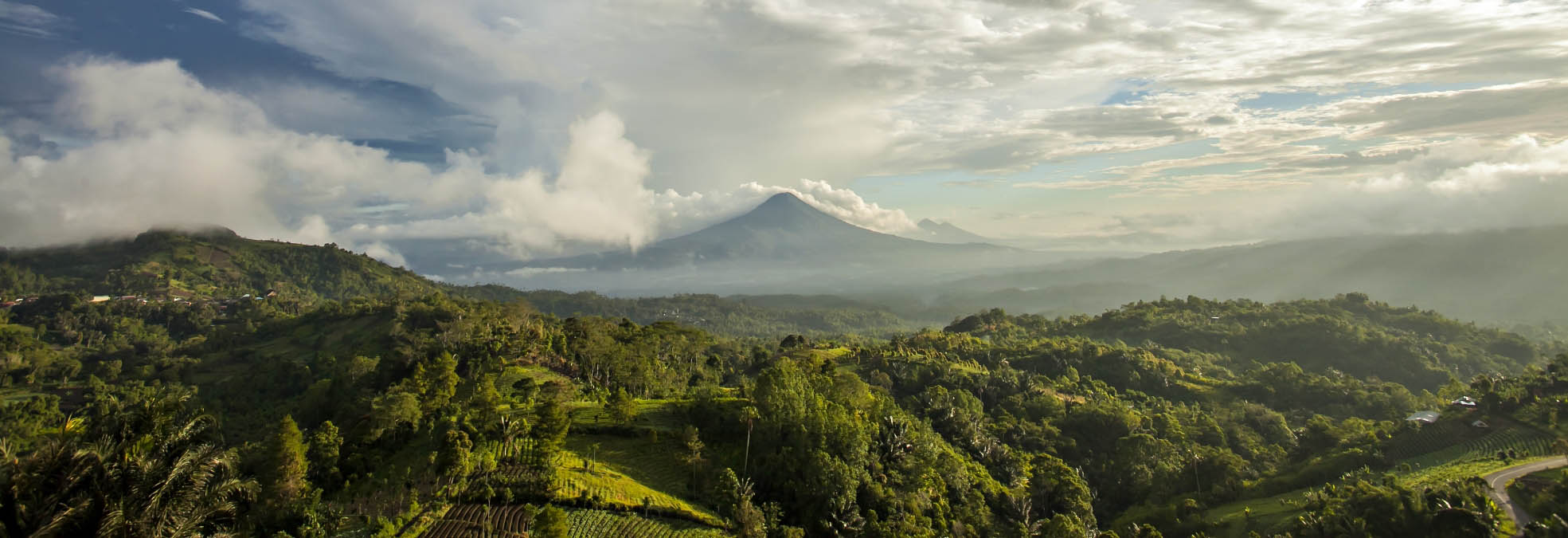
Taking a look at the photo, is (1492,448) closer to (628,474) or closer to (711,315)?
(628,474)

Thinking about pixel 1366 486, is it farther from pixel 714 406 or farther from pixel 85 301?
pixel 85 301

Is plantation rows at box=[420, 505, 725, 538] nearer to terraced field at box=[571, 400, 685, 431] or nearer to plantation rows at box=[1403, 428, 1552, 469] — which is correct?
terraced field at box=[571, 400, 685, 431]

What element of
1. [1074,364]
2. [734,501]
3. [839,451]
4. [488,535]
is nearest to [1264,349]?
[1074,364]

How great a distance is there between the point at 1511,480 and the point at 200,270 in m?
189

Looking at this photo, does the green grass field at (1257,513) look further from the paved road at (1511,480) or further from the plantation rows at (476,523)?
the plantation rows at (476,523)

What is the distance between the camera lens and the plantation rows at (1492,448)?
37125 mm

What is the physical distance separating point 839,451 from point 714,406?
26.1 feet

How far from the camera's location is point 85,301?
101 m

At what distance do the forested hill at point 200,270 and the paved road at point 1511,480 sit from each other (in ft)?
480

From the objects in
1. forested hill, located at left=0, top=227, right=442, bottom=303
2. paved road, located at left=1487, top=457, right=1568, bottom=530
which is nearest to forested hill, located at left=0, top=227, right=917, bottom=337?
forested hill, located at left=0, top=227, right=442, bottom=303

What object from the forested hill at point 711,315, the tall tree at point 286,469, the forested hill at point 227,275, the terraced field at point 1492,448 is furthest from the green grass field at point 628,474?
the forested hill at point 711,315

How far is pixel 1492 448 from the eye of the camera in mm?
39250

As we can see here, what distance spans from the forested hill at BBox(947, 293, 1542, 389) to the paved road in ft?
154

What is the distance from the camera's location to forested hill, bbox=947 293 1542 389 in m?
80.4
